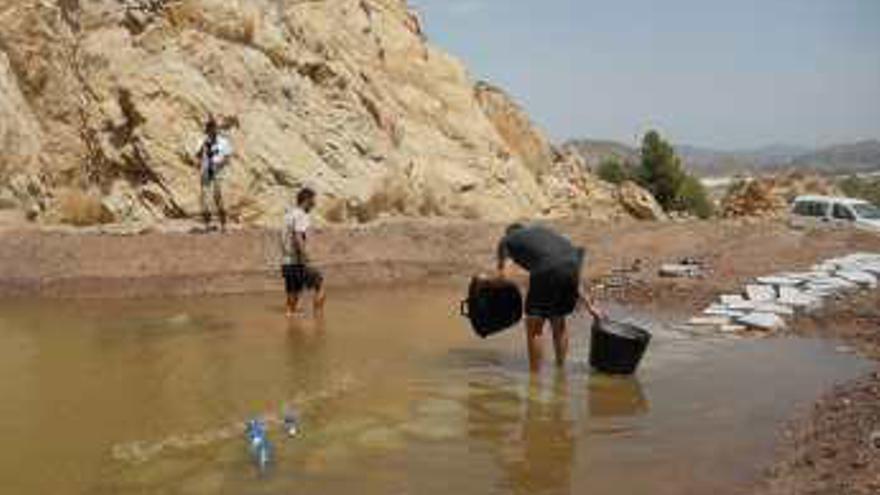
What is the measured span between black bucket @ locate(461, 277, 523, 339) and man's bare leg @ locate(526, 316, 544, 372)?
64 cm

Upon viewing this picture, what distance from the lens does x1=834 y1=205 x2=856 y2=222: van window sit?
85.1 ft

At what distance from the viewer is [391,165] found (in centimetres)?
→ 2477

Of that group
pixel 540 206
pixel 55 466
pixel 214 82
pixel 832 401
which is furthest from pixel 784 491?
pixel 540 206

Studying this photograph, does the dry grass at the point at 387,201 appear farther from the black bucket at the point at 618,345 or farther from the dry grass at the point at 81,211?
the black bucket at the point at 618,345

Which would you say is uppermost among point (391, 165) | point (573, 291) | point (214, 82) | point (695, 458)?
point (214, 82)

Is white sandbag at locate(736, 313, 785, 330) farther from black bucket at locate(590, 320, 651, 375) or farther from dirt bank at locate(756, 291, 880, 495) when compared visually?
black bucket at locate(590, 320, 651, 375)

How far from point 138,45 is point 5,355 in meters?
11.8

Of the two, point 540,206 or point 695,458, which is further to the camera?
point 540,206

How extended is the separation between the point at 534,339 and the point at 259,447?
138 inches

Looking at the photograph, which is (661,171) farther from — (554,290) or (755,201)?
(554,290)

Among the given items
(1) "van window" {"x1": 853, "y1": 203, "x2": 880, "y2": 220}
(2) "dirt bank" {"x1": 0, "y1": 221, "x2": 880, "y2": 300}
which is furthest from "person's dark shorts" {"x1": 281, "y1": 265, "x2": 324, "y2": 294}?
(1) "van window" {"x1": 853, "y1": 203, "x2": 880, "y2": 220}

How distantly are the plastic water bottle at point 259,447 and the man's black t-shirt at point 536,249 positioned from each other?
3.09 m

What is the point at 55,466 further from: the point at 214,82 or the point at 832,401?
the point at 214,82

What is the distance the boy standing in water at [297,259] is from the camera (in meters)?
13.9
